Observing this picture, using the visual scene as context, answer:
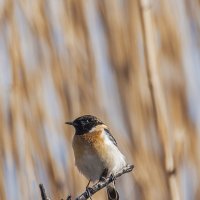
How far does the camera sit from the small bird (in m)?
2.29

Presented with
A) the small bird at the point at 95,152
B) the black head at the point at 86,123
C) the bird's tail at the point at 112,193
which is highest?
the black head at the point at 86,123

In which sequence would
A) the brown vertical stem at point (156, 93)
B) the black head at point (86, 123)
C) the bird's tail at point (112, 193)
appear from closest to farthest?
the brown vertical stem at point (156, 93)
the bird's tail at point (112, 193)
the black head at point (86, 123)

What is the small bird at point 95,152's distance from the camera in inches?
90.2

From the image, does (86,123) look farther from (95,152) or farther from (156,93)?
(156,93)

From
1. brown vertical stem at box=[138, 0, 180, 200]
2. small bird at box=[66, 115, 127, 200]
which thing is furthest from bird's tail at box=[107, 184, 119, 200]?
brown vertical stem at box=[138, 0, 180, 200]

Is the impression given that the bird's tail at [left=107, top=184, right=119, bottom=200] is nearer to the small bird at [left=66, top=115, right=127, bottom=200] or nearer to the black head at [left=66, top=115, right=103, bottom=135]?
the small bird at [left=66, top=115, right=127, bottom=200]

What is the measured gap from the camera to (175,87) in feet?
6.98

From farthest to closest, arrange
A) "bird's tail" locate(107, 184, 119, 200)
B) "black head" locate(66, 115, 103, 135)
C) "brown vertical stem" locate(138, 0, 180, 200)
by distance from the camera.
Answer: "black head" locate(66, 115, 103, 135) → "bird's tail" locate(107, 184, 119, 200) → "brown vertical stem" locate(138, 0, 180, 200)

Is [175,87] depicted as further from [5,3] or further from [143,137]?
[5,3]

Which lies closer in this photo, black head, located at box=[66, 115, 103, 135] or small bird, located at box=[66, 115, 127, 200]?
small bird, located at box=[66, 115, 127, 200]

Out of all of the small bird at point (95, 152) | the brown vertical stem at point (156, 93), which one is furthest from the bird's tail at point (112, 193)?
the brown vertical stem at point (156, 93)

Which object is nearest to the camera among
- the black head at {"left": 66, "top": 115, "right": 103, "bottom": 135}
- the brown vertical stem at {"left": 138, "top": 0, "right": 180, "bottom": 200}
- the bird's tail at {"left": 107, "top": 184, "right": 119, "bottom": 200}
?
the brown vertical stem at {"left": 138, "top": 0, "right": 180, "bottom": 200}

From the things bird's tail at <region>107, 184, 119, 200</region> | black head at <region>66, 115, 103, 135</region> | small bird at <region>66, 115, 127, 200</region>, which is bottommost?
bird's tail at <region>107, 184, 119, 200</region>

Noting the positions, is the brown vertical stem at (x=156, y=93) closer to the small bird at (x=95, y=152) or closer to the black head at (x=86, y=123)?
the small bird at (x=95, y=152)
